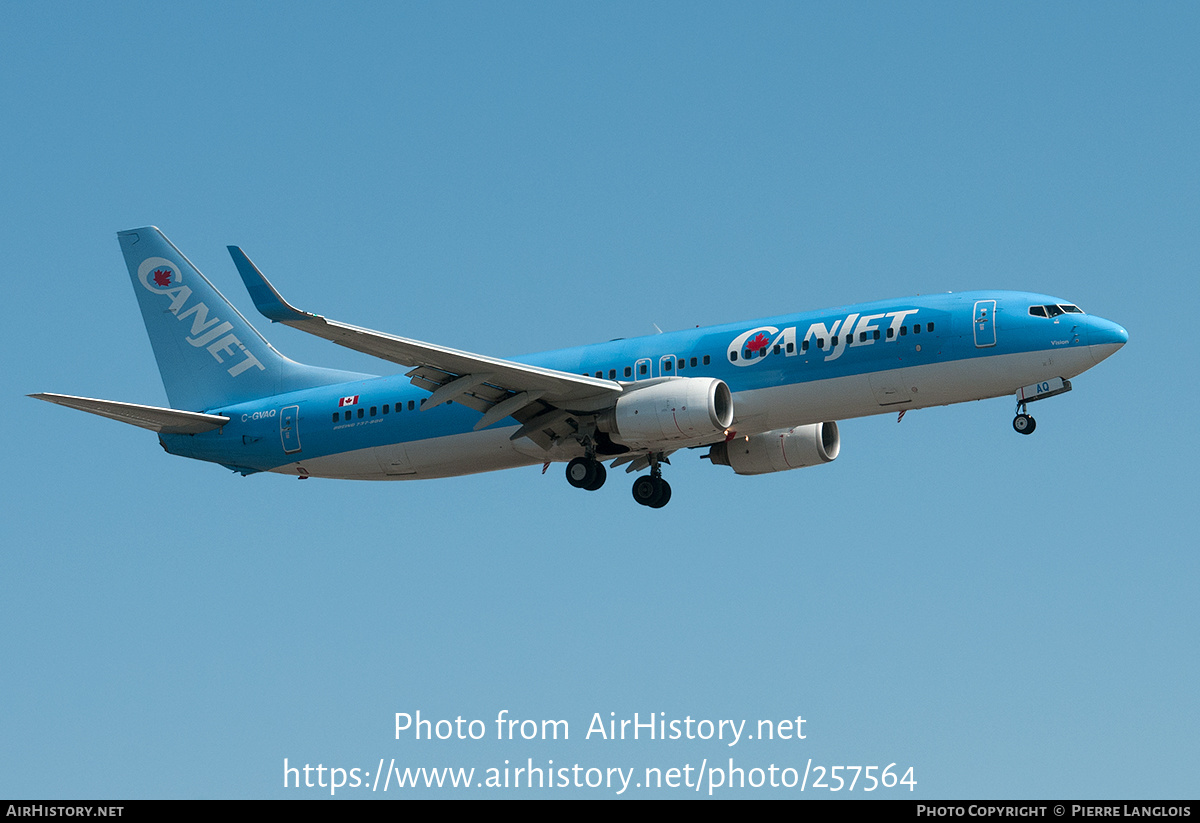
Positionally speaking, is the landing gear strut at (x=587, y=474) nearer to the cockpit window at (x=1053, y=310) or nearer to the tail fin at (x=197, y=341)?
the tail fin at (x=197, y=341)

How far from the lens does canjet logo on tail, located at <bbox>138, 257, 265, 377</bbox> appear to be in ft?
157

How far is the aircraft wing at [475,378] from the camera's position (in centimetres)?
3541

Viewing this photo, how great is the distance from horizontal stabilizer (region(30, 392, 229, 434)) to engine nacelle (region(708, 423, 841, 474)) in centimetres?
1528

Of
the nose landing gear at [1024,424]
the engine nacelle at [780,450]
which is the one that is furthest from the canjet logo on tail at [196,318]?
the nose landing gear at [1024,424]

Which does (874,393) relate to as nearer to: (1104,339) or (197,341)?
(1104,339)

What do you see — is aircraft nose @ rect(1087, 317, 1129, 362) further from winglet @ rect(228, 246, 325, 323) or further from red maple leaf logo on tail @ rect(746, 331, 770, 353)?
winglet @ rect(228, 246, 325, 323)

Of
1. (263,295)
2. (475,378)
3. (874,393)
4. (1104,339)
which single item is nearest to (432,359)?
(475,378)

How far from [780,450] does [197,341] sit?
18866 millimetres

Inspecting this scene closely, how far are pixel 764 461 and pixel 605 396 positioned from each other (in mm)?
6570

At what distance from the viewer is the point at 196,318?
49.1 meters

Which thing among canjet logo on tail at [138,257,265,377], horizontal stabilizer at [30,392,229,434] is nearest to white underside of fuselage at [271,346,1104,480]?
horizontal stabilizer at [30,392,229,434]

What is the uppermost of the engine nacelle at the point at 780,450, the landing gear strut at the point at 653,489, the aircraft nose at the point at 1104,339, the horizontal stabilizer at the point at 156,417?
the horizontal stabilizer at the point at 156,417

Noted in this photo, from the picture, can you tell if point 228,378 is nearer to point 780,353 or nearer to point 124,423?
point 124,423

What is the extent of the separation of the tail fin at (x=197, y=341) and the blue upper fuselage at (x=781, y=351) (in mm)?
2200
